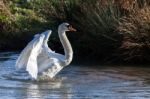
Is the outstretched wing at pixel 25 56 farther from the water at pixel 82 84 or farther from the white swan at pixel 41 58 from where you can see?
the water at pixel 82 84

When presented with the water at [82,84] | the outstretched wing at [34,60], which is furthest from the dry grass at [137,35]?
the outstretched wing at [34,60]

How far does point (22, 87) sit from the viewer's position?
1307 cm

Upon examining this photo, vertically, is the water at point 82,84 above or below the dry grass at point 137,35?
below

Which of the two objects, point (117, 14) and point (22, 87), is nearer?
point (22, 87)

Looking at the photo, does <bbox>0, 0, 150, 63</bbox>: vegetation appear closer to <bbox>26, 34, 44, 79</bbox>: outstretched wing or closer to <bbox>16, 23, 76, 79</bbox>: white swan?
<bbox>16, 23, 76, 79</bbox>: white swan

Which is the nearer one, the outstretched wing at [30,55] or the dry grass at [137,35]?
the outstretched wing at [30,55]

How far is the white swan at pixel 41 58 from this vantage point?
46.6 ft

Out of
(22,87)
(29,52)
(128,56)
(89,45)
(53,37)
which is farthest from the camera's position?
(53,37)

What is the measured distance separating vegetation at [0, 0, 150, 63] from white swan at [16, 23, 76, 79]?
1.35 m

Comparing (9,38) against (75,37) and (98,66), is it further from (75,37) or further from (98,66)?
(98,66)

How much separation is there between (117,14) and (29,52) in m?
3.05

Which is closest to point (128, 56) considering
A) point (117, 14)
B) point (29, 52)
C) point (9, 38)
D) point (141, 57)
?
point (141, 57)

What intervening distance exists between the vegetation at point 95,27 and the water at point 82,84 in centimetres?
62

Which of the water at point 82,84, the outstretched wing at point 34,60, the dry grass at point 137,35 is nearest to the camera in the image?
the water at point 82,84
